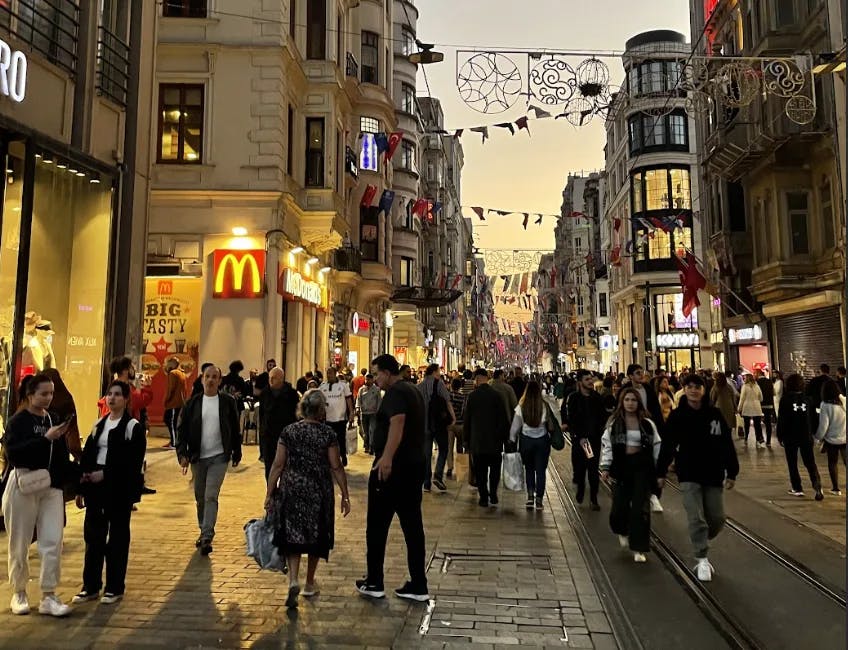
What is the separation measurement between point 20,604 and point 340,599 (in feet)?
8.09

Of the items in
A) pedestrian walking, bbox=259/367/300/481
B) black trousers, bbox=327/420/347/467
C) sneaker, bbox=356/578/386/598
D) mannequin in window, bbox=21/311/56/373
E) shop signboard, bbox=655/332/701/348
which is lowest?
sneaker, bbox=356/578/386/598

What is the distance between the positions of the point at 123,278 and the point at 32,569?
6373 millimetres

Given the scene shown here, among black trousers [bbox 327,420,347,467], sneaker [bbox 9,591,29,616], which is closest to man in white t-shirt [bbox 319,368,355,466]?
black trousers [bbox 327,420,347,467]

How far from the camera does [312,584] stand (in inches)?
217

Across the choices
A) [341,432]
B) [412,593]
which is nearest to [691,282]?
[341,432]

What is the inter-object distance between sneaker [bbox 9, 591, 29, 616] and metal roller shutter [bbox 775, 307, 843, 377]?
20566 mm

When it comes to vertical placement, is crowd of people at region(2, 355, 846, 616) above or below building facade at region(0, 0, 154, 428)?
below

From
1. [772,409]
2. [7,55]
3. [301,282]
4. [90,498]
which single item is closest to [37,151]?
[7,55]

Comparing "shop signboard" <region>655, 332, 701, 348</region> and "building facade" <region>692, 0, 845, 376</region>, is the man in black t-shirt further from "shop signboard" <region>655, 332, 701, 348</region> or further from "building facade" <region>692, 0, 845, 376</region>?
"shop signboard" <region>655, 332, 701, 348</region>

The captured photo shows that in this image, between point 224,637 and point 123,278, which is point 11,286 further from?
point 224,637

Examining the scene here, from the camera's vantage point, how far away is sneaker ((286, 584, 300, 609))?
512cm

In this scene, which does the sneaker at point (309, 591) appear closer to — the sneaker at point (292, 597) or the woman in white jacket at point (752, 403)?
the sneaker at point (292, 597)

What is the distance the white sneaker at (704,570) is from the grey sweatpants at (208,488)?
4.85m

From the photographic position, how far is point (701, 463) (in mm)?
6082
